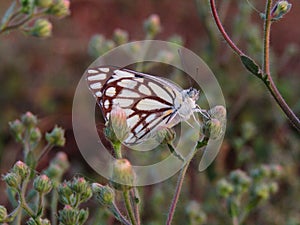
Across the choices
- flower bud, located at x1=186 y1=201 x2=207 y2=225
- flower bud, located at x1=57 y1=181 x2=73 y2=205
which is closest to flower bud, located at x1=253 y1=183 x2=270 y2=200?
flower bud, located at x1=186 y1=201 x2=207 y2=225

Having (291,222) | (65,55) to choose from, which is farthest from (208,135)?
(65,55)

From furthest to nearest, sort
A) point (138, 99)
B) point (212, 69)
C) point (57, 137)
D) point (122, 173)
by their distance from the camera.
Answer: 1. point (212, 69)
2. point (57, 137)
3. point (138, 99)
4. point (122, 173)

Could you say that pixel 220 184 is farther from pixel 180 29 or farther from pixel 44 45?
pixel 180 29

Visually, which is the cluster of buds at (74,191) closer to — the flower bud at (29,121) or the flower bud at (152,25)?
the flower bud at (29,121)

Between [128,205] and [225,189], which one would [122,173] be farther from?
[225,189]

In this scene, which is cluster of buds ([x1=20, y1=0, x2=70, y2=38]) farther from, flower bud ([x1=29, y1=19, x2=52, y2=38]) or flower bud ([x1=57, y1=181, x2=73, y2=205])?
flower bud ([x1=57, y1=181, x2=73, y2=205])

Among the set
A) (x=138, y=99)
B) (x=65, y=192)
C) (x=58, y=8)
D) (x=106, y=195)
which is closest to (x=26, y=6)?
(x=58, y=8)

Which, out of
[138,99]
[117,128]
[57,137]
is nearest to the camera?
[117,128]
